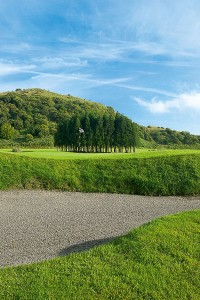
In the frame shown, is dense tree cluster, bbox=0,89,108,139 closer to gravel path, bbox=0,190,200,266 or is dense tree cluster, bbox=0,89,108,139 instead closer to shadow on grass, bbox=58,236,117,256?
gravel path, bbox=0,190,200,266

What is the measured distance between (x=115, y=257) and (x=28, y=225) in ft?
16.8

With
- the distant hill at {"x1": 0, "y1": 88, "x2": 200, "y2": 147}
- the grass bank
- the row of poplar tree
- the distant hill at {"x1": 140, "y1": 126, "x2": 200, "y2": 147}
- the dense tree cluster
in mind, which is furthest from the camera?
the distant hill at {"x1": 140, "y1": 126, "x2": 200, "y2": 147}

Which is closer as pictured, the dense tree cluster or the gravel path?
the gravel path

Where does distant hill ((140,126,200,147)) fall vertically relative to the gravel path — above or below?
above

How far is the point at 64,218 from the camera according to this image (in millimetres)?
13500

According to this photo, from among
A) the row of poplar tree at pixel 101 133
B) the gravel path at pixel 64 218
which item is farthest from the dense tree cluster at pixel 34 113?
the gravel path at pixel 64 218

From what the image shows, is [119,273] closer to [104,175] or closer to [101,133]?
[104,175]

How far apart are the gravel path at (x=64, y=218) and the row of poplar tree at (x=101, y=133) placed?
57.0 m

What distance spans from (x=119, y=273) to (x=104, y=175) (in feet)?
45.0

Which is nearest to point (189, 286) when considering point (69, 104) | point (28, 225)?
point (28, 225)

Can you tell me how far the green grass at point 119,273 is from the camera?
22.5ft

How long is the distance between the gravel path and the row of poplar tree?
57.0m

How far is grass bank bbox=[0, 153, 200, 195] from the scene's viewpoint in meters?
20.2

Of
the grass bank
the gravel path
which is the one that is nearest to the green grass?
the gravel path
